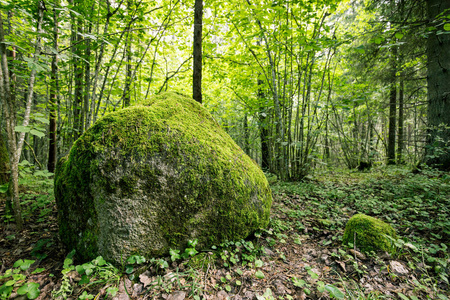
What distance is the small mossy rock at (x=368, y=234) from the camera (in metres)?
2.37

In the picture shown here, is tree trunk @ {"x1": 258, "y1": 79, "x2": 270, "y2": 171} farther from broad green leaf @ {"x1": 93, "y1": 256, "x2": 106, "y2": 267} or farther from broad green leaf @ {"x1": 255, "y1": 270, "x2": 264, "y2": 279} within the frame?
broad green leaf @ {"x1": 93, "y1": 256, "x2": 106, "y2": 267}

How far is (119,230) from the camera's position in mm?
1881

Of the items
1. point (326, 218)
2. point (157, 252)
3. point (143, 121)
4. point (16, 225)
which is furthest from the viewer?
point (326, 218)

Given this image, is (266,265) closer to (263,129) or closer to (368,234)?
(368,234)

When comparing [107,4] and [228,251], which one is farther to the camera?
[107,4]

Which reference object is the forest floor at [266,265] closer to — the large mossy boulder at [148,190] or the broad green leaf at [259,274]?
the broad green leaf at [259,274]

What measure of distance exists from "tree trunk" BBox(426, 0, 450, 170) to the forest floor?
1.89 metres

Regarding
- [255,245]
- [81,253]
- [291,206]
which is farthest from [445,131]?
[81,253]

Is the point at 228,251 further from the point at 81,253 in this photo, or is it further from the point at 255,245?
the point at 81,253

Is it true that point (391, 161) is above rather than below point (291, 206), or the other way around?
above

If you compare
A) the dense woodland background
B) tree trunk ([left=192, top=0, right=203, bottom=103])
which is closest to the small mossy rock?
the dense woodland background

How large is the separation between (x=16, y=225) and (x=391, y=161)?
1135 centimetres

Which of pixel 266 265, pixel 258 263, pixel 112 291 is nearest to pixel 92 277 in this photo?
pixel 112 291

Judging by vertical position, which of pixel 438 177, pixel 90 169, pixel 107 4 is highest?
pixel 107 4
